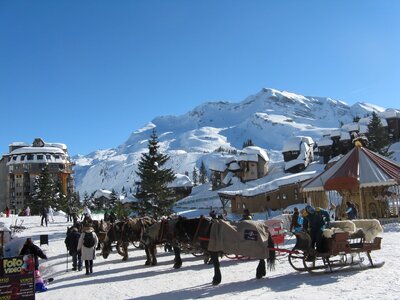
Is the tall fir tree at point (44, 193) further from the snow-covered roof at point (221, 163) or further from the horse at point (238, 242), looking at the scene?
the horse at point (238, 242)

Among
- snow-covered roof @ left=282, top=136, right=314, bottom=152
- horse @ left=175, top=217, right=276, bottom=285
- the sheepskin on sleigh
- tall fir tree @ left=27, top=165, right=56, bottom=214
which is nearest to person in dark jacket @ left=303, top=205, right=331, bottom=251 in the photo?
the sheepskin on sleigh

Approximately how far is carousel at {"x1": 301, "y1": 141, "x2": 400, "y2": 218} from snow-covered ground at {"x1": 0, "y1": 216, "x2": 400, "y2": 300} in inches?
274

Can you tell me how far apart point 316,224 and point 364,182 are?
48.9 ft

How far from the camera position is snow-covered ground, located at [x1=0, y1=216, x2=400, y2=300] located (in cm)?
970

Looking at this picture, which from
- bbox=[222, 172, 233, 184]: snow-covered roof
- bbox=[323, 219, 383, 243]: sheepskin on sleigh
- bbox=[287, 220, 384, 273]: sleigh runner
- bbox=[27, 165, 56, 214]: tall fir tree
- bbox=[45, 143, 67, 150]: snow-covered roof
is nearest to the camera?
bbox=[287, 220, 384, 273]: sleigh runner

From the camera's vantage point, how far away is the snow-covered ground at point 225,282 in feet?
31.8

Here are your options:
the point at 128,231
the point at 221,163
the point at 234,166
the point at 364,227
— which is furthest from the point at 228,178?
the point at 364,227

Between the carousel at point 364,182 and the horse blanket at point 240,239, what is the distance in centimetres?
1511

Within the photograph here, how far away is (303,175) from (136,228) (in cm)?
3892

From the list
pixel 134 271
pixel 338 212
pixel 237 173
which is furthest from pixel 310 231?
pixel 237 173

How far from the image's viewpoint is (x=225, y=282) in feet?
39.9

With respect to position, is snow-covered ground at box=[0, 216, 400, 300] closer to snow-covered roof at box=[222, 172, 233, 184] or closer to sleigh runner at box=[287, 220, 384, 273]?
sleigh runner at box=[287, 220, 384, 273]

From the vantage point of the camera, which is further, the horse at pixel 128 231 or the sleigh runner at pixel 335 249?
the horse at pixel 128 231

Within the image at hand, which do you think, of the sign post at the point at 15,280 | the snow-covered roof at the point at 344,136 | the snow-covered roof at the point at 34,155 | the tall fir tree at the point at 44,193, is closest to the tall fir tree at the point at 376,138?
the snow-covered roof at the point at 344,136
